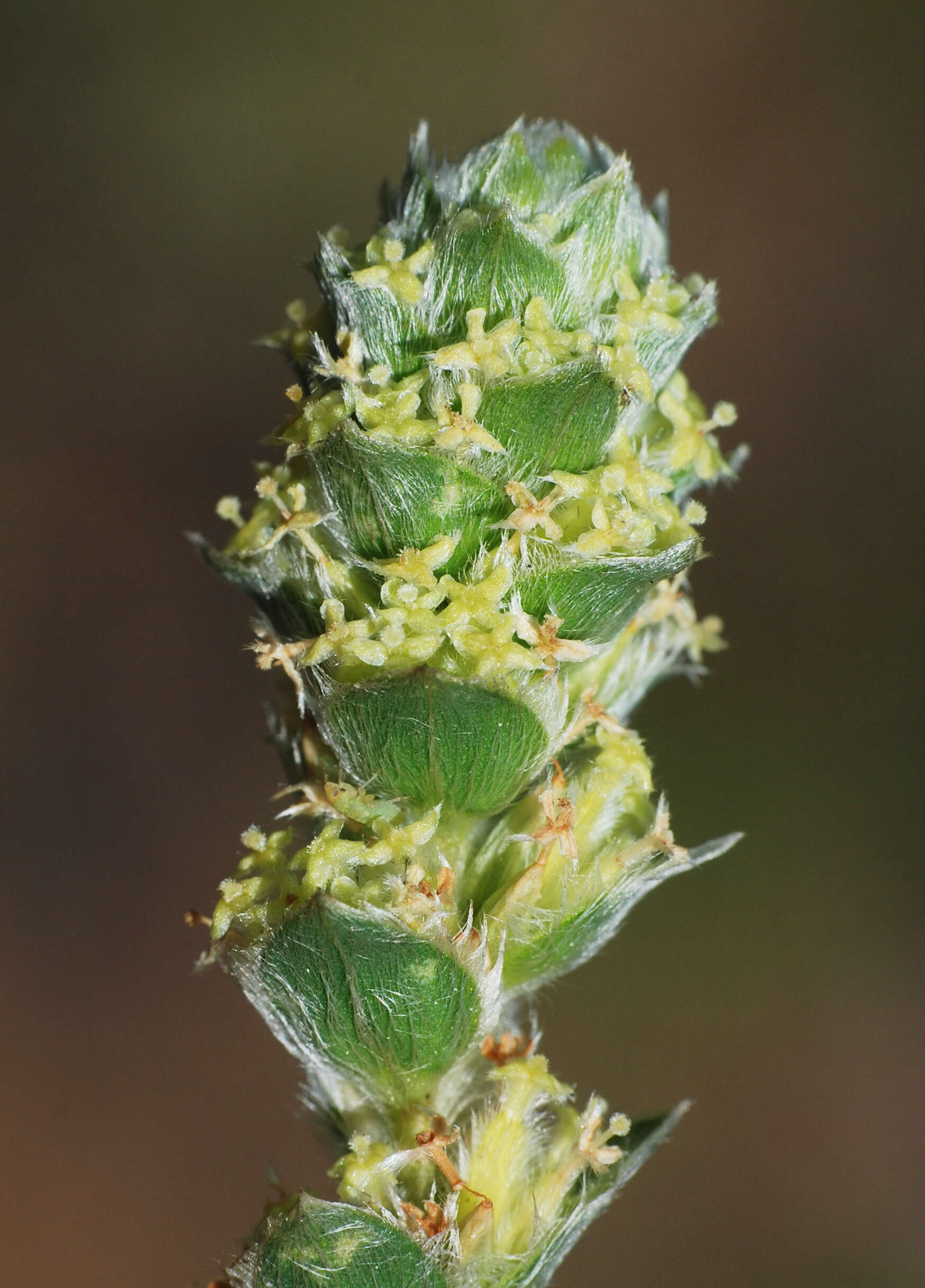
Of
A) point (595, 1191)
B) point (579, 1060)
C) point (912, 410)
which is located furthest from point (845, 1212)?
point (595, 1191)

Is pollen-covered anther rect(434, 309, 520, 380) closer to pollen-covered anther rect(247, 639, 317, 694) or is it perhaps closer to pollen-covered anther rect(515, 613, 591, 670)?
pollen-covered anther rect(515, 613, 591, 670)

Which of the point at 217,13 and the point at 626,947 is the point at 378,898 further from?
the point at 217,13

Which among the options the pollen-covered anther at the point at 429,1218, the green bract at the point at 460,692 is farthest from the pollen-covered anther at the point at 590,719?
the pollen-covered anther at the point at 429,1218

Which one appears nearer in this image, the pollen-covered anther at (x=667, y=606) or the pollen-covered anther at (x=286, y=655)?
the pollen-covered anther at (x=286, y=655)

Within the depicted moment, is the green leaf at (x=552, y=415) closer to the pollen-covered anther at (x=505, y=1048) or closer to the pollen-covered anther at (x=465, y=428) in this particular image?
the pollen-covered anther at (x=465, y=428)

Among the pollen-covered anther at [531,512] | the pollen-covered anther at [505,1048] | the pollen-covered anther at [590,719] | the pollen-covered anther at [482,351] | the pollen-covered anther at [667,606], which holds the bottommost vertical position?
the pollen-covered anther at [505,1048]

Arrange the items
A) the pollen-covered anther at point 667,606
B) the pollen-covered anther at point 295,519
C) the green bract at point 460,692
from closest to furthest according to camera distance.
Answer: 1. the green bract at point 460,692
2. the pollen-covered anther at point 295,519
3. the pollen-covered anther at point 667,606

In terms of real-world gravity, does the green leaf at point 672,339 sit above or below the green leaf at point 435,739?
above

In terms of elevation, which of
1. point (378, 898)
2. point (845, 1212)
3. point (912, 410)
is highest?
point (912, 410)
